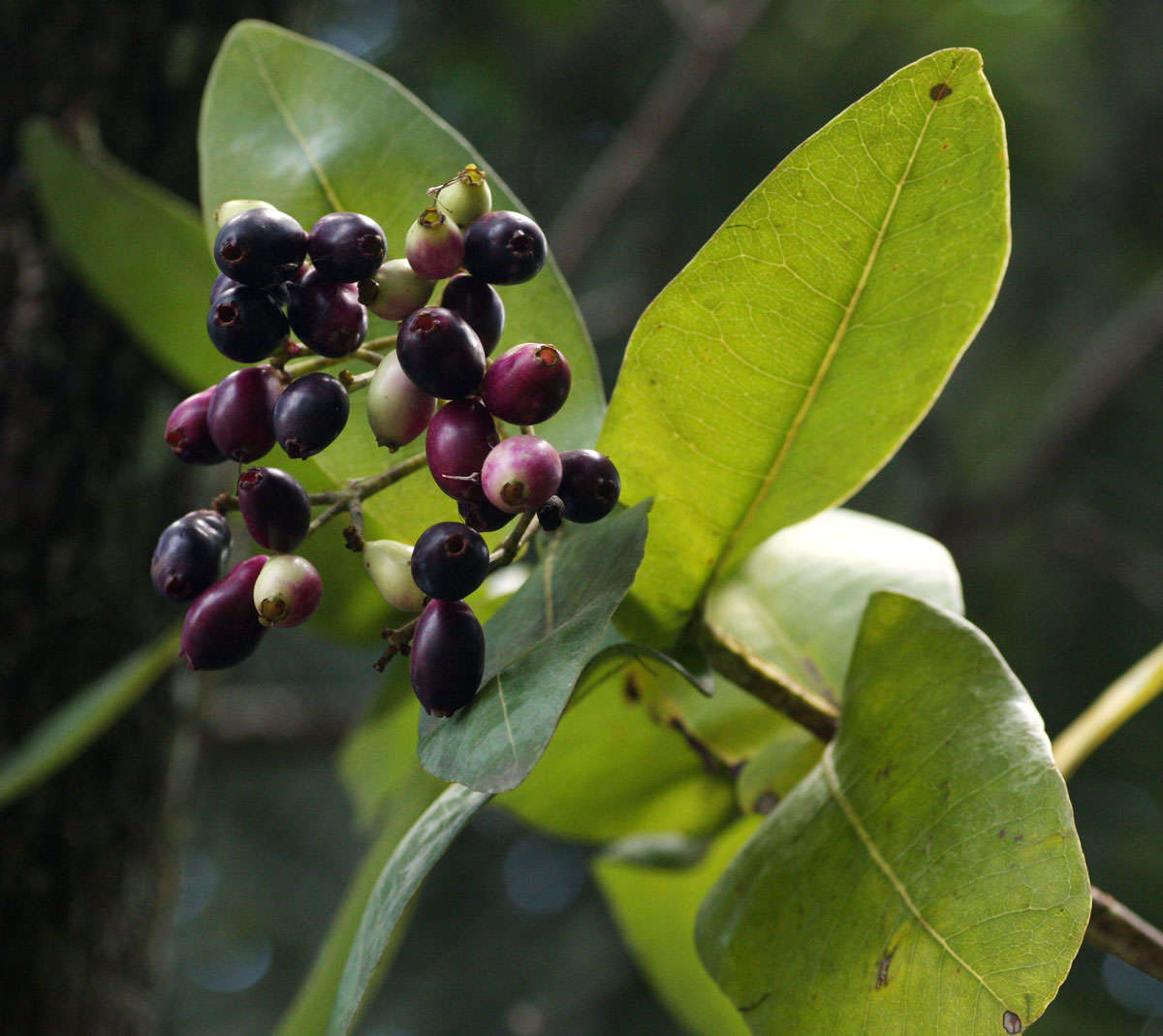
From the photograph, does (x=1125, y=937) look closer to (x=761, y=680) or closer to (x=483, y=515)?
(x=761, y=680)

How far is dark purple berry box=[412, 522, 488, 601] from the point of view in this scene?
0.39 meters

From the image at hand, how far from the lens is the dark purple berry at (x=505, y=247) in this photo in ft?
1.37

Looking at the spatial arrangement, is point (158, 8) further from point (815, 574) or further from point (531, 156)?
point (531, 156)

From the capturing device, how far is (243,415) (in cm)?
42

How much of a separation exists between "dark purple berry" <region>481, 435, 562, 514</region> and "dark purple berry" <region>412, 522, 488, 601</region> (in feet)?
0.06

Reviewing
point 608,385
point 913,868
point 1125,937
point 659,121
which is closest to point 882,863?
point 913,868

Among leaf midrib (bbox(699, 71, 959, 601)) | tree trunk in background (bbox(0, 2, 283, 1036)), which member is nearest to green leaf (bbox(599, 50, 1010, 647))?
leaf midrib (bbox(699, 71, 959, 601))

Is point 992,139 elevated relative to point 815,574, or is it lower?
elevated

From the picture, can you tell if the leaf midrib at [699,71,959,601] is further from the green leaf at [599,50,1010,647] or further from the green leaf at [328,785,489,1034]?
the green leaf at [328,785,489,1034]

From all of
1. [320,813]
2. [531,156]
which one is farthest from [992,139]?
[320,813]

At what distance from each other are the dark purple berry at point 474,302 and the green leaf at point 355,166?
91 mm

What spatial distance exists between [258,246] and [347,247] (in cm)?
3

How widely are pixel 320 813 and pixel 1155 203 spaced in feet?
9.07

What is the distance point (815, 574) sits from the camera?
604 mm
